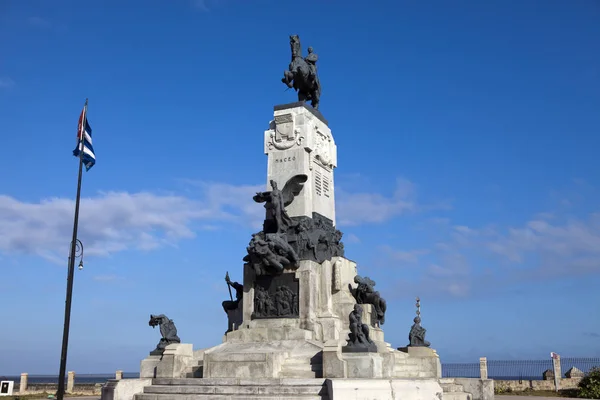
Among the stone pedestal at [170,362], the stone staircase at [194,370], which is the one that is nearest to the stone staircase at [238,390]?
the stone pedestal at [170,362]

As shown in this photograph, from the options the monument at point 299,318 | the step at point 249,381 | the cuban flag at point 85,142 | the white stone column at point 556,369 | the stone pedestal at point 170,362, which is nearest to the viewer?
the step at point 249,381

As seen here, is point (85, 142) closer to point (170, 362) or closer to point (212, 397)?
point (170, 362)

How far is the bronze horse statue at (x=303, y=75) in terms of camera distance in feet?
77.3

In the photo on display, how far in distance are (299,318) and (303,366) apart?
7.32 ft

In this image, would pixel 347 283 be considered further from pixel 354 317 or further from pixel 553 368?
pixel 553 368

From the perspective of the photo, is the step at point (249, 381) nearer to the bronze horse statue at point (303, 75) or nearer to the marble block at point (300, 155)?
the marble block at point (300, 155)

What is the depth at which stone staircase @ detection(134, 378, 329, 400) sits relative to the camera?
15.1m

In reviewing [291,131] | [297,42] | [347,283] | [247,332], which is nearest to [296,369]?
[247,332]

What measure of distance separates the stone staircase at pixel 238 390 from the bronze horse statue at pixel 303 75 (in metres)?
11.3

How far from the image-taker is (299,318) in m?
19.0

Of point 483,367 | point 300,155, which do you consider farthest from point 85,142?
point 483,367

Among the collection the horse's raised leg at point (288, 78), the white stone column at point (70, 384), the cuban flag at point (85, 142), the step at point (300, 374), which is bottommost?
the white stone column at point (70, 384)

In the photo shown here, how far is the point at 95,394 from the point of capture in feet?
105

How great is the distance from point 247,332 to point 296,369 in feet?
9.15
